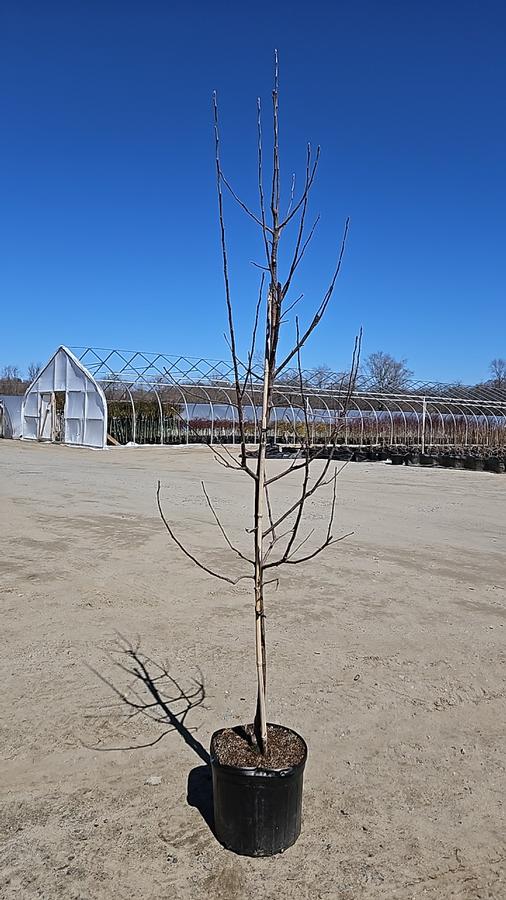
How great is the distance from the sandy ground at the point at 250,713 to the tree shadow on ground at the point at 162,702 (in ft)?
0.08

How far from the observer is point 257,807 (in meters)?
2.54

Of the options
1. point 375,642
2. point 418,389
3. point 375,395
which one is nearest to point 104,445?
point 375,395

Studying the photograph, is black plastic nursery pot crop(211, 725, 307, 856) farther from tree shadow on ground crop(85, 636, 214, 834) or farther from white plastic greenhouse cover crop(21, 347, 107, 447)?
white plastic greenhouse cover crop(21, 347, 107, 447)

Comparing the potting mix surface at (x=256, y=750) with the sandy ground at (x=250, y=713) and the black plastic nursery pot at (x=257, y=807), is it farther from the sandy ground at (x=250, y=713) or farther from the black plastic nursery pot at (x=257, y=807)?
the sandy ground at (x=250, y=713)

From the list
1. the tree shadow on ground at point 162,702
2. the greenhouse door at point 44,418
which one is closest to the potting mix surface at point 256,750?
the tree shadow on ground at point 162,702

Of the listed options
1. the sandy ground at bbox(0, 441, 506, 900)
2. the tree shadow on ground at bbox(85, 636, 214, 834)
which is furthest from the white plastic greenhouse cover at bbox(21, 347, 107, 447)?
the tree shadow on ground at bbox(85, 636, 214, 834)

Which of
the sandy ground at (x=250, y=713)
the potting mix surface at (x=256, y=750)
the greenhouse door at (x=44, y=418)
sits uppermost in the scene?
the greenhouse door at (x=44, y=418)

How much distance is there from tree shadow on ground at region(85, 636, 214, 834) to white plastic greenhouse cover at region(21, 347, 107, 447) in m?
23.0

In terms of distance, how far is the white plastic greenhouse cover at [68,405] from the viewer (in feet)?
89.6

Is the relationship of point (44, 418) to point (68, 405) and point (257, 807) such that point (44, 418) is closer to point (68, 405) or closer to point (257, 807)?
point (68, 405)

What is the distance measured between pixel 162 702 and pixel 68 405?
2654 centimetres

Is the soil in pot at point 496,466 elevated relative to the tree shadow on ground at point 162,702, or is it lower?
elevated

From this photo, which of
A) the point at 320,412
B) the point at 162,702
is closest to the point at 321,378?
the point at 320,412

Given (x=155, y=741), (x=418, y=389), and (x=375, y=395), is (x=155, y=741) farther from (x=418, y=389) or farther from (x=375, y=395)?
(x=418, y=389)
